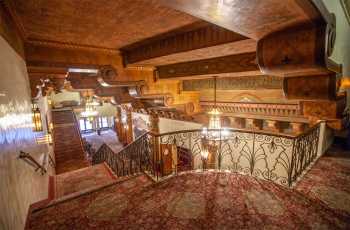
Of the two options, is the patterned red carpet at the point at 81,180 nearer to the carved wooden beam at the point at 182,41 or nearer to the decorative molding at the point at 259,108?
the carved wooden beam at the point at 182,41

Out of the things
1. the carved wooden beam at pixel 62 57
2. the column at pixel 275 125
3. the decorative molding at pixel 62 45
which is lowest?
the column at pixel 275 125

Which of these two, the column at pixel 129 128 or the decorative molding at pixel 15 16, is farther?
the column at pixel 129 128

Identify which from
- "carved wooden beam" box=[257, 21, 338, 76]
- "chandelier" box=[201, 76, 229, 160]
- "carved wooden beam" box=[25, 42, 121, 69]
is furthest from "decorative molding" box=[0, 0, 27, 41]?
"chandelier" box=[201, 76, 229, 160]

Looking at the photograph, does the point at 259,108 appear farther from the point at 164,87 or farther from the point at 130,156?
the point at 130,156

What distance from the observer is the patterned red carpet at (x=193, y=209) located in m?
2.51

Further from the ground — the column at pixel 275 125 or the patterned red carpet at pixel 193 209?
the column at pixel 275 125

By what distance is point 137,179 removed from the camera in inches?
151

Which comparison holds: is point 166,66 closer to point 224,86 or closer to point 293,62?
point 224,86

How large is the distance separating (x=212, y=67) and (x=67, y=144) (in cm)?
1211

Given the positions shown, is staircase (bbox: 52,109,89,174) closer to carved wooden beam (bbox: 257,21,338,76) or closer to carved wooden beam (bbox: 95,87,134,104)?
carved wooden beam (bbox: 95,87,134,104)

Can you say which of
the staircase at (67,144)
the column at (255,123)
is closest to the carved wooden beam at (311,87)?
the column at (255,123)

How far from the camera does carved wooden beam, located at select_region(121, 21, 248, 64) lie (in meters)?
2.21

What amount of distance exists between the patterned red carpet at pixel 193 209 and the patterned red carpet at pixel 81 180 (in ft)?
8.02

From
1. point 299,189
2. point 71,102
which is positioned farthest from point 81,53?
point 71,102
